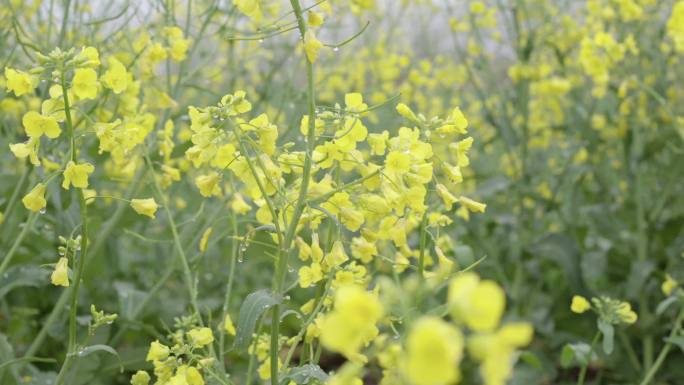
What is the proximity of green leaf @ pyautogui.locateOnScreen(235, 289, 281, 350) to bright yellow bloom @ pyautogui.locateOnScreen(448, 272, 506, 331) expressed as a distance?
746 millimetres

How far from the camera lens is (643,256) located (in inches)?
142

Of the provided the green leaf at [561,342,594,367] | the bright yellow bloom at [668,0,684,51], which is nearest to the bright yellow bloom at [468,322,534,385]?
the green leaf at [561,342,594,367]

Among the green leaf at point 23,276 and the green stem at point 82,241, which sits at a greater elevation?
the green stem at point 82,241

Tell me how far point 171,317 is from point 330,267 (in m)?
1.61

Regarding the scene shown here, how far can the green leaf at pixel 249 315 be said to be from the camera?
1.44 meters

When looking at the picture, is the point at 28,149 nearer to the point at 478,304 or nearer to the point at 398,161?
the point at 398,161

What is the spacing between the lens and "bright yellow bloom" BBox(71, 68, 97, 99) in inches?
59.2

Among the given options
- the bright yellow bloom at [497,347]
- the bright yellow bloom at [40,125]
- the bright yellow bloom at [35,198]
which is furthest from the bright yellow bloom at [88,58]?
the bright yellow bloom at [497,347]

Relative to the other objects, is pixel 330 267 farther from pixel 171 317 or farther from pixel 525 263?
pixel 525 263

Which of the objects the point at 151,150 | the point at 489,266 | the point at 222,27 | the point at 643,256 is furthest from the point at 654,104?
the point at 151,150

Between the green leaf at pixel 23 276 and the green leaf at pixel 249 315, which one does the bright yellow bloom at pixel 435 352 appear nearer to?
the green leaf at pixel 249 315

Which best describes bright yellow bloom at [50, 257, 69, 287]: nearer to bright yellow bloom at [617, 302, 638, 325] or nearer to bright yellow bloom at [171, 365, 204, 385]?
bright yellow bloom at [171, 365, 204, 385]

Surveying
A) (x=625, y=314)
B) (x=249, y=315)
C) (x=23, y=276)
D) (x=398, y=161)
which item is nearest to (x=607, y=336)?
(x=625, y=314)

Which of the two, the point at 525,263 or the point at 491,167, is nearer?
the point at 525,263
